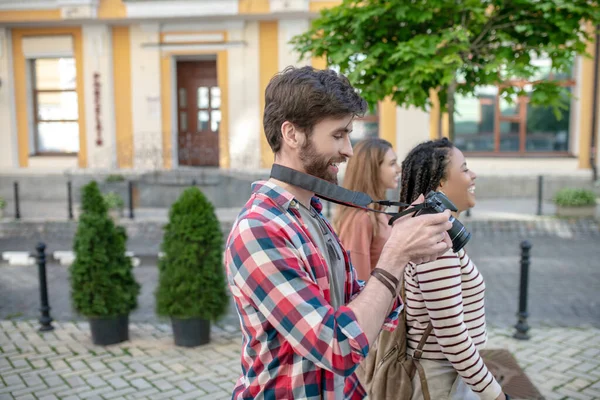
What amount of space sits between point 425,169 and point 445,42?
3127mm

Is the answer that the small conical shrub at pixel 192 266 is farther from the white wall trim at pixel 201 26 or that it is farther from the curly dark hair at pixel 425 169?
the white wall trim at pixel 201 26

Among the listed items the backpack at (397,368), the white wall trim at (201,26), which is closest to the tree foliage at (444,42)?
the backpack at (397,368)

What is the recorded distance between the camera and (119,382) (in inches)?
190

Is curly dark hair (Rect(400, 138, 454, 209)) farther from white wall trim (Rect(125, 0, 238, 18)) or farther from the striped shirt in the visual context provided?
white wall trim (Rect(125, 0, 238, 18))

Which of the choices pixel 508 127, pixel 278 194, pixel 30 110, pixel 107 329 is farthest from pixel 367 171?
pixel 30 110

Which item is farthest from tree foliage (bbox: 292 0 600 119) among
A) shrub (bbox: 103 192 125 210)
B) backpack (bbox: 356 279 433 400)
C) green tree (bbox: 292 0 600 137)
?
shrub (bbox: 103 192 125 210)

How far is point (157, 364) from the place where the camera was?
523 centimetres

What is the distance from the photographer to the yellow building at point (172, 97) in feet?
51.8

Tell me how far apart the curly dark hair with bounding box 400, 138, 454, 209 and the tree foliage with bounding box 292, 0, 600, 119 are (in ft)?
8.25

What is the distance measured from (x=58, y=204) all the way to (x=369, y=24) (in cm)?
1304

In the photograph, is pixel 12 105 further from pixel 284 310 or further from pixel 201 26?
pixel 284 310

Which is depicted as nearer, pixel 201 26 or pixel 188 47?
pixel 201 26

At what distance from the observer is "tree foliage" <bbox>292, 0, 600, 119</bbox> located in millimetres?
5055

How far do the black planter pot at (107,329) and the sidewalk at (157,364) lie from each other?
0.26 feet
